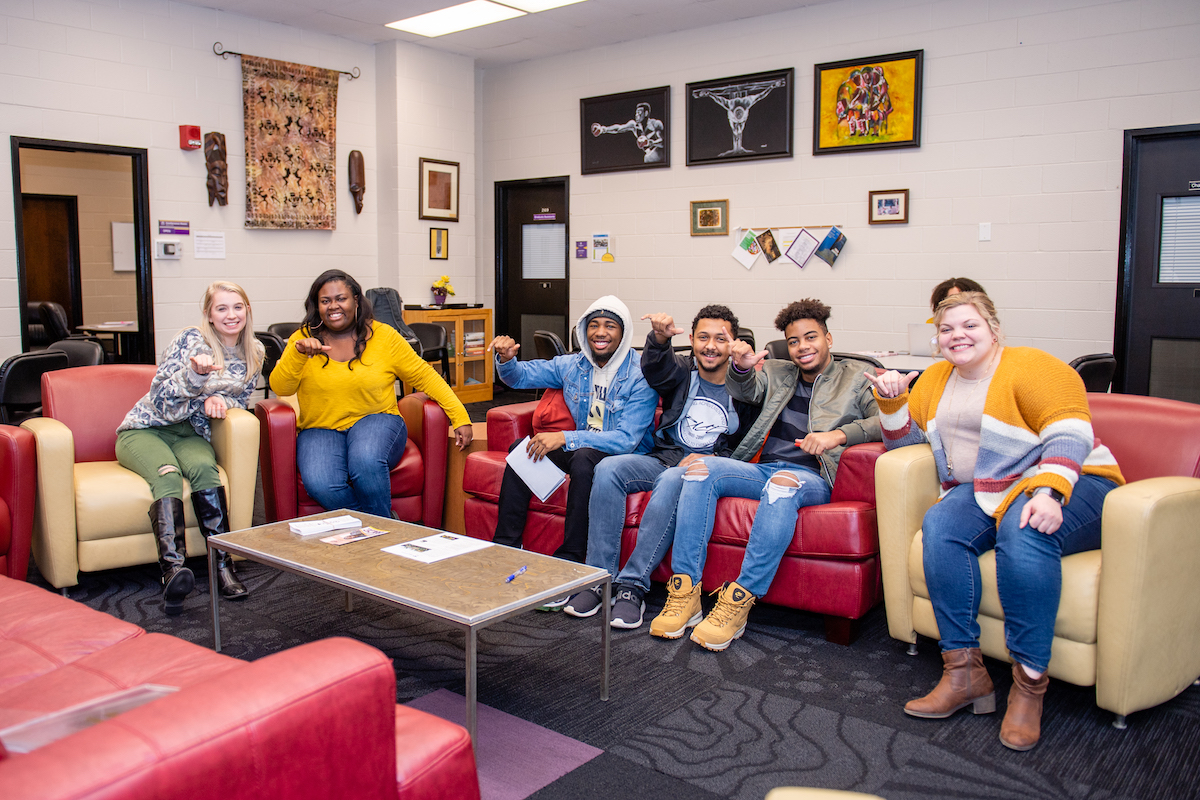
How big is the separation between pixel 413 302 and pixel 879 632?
18.5ft

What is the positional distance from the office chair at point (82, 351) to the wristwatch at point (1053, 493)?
4.30m

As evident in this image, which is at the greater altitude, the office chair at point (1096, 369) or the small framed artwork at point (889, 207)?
the small framed artwork at point (889, 207)

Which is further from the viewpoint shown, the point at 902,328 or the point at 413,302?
the point at 413,302

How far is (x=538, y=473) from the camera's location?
3.36 metres

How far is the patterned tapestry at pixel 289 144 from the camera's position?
677 cm

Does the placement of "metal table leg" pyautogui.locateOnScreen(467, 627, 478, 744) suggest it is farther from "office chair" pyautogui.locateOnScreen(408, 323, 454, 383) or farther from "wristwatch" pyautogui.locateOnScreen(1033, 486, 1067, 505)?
"office chair" pyautogui.locateOnScreen(408, 323, 454, 383)

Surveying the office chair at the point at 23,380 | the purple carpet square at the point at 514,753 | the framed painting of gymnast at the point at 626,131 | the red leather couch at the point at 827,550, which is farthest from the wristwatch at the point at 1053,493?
the framed painting of gymnast at the point at 626,131

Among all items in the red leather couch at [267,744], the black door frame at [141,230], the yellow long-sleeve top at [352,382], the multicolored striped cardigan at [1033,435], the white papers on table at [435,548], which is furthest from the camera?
the black door frame at [141,230]

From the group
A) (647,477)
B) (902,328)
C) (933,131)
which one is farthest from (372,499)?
(933,131)

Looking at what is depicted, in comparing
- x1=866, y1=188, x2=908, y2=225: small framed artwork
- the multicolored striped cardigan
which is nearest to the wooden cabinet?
x1=866, y1=188, x2=908, y2=225: small framed artwork

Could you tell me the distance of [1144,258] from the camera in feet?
17.0

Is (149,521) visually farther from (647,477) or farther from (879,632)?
(879,632)

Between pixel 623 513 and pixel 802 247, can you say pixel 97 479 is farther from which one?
pixel 802 247

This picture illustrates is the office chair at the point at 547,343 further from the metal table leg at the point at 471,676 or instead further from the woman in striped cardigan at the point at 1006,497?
the metal table leg at the point at 471,676
